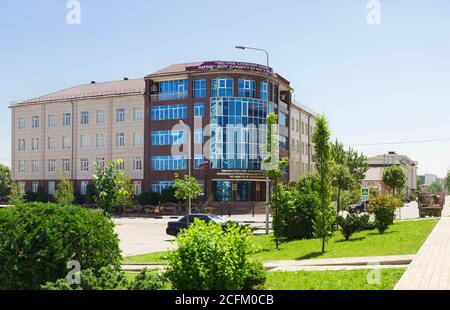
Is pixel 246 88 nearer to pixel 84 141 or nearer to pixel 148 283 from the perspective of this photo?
pixel 84 141

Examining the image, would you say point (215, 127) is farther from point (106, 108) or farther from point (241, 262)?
point (241, 262)

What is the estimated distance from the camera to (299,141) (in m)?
76.0

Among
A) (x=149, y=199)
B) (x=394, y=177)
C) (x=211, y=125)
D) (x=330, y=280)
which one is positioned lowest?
(x=149, y=199)

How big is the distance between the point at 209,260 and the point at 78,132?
61.2 m

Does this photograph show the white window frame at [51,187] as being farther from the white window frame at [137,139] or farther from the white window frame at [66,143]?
the white window frame at [137,139]

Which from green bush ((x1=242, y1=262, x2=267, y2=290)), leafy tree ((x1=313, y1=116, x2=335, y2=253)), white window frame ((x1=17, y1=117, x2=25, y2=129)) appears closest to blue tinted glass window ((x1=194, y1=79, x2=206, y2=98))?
white window frame ((x1=17, y1=117, x2=25, y2=129))

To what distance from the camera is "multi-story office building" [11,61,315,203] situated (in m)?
57.4

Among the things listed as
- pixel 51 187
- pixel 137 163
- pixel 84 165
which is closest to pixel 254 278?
pixel 137 163

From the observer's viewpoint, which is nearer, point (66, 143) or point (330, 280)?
point (330, 280)

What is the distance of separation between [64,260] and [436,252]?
10626mm

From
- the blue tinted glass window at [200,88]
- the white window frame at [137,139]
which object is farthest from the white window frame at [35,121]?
the blue tinted glass window at [200,88]

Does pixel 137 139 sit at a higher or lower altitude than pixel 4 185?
higher

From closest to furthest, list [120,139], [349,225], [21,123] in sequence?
1. [349,225]
2. [120,139]
3. [21,123]

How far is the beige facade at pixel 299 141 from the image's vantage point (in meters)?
72.7
